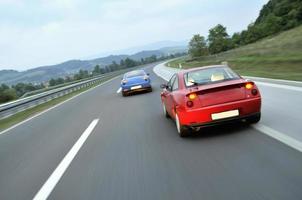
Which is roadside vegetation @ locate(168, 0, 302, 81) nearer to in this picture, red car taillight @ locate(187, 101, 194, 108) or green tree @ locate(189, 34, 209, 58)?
green tree @ locate(189, 34, 209, 58)

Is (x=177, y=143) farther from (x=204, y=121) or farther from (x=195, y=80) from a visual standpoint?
(x=195, y=80)

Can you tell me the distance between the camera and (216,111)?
7879 mm

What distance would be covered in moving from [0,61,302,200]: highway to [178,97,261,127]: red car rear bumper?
1.07 ft

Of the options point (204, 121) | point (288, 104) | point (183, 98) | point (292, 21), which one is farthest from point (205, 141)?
point (292, 21)

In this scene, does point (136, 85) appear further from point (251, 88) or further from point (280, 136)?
point (280, 136)

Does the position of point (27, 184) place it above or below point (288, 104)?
above

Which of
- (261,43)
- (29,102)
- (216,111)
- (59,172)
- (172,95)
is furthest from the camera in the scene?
(261,43)

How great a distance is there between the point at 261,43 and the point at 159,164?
71.0 metres

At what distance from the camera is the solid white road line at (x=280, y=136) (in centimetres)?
638

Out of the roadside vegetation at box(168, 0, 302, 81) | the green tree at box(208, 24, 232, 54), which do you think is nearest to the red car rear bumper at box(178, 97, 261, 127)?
the roadside vegetation at box(168, 0, 302, 81)

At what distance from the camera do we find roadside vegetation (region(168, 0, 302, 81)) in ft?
110

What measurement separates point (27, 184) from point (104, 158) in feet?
4.98

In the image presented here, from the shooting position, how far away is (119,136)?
31.8 ft

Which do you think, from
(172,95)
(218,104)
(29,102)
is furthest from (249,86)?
(29,102)
